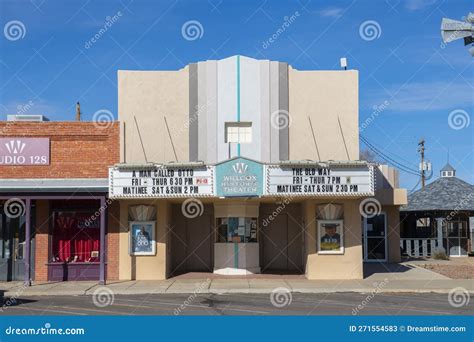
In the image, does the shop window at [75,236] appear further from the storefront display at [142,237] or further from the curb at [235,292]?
the curb at [235,292]

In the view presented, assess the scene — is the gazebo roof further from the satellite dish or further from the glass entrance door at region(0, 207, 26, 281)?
the satellite dish

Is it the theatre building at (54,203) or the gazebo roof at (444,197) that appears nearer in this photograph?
the theatre building at (54,203)

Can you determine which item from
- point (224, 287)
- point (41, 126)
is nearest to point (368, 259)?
point (224, 287)

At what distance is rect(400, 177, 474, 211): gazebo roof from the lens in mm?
36544

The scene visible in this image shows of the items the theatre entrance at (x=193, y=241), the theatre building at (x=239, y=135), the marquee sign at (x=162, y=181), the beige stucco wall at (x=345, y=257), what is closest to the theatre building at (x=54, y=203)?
the theatre building at (x=239, y=135)

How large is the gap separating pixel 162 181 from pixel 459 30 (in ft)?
38.2

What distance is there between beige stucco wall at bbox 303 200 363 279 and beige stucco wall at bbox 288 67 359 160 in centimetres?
190

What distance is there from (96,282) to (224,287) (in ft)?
15.7

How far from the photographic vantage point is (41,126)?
23.9 metres

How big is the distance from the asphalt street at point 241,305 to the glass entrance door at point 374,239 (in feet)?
36.0

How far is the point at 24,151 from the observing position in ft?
78.0

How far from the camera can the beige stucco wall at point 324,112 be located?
23.8m

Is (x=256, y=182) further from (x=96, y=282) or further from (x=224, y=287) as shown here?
(x=96, y=282)

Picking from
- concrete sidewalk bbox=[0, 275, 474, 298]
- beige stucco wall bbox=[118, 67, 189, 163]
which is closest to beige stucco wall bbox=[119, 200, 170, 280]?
concrete sidewalk bbox=[0, 275, 474, 298]
